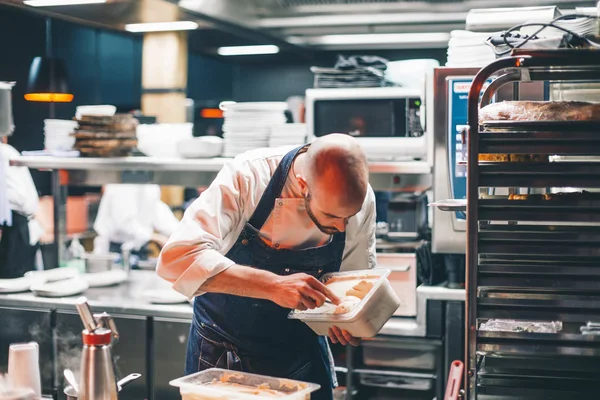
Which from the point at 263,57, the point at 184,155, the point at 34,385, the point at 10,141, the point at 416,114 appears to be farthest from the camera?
the point at 263,57

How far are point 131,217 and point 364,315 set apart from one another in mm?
5453

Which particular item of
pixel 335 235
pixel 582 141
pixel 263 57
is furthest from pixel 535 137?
pixel 263 57

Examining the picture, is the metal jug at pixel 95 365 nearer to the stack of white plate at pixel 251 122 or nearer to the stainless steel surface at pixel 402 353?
the stainless steel surface at pixel 402 353

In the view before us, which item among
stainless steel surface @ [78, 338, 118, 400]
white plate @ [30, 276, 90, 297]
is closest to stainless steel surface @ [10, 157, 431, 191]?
white plate @ [30, 276, 90, 297]

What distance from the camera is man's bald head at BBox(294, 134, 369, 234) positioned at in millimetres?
1996

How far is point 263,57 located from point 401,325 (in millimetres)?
7252

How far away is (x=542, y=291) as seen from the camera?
6.48ft

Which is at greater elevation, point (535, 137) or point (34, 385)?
point (535, 137)

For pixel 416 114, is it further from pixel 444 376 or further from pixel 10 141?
pixel 10 141

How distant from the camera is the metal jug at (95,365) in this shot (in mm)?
1882

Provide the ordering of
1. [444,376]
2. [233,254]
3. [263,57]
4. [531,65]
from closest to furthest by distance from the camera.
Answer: [531,65]
[233,254]
[444,376]
[263,57]

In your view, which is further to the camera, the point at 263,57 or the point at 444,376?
the point at 263,57

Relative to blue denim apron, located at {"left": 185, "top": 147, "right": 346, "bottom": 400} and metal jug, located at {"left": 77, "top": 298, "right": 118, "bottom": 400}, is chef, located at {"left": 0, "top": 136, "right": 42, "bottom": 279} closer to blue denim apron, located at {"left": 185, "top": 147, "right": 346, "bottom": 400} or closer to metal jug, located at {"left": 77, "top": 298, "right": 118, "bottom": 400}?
blue denim apron, located at {"left": 185, "top": 147, "right": 346, "bottom": 400}

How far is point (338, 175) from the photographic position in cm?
200
